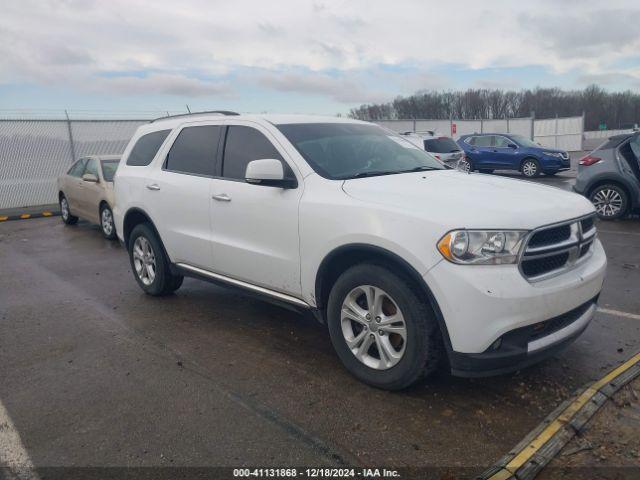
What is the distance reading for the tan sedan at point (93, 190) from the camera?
9.79 metres

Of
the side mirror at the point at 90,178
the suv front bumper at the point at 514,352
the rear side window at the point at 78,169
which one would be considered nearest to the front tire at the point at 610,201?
the suv front bumper at the point at 514,352

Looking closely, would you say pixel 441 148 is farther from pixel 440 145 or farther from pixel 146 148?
pixel 146 148

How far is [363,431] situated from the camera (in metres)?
3.11

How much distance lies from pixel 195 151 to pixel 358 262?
2284mm

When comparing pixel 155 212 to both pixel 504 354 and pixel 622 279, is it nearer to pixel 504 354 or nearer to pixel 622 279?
pixel 504 354

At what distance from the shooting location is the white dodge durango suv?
3064 mm

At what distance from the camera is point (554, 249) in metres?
3.27

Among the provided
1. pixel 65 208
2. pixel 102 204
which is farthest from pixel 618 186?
pixel 65 208

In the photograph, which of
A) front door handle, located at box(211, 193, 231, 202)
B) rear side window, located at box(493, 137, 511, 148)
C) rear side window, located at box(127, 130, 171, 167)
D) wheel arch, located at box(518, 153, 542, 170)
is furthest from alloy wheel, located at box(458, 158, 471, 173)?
rear side window, located at box(493, 137, 511, 148)

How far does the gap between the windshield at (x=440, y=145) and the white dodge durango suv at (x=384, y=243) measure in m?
12.8

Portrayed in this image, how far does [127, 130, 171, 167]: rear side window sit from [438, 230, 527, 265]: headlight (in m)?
3.67

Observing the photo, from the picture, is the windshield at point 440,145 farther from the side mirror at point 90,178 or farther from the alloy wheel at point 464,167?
the side mirror at point 90,178

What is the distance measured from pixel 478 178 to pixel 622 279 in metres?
2.96

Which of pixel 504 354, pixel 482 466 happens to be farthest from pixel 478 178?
pixel 482 466
